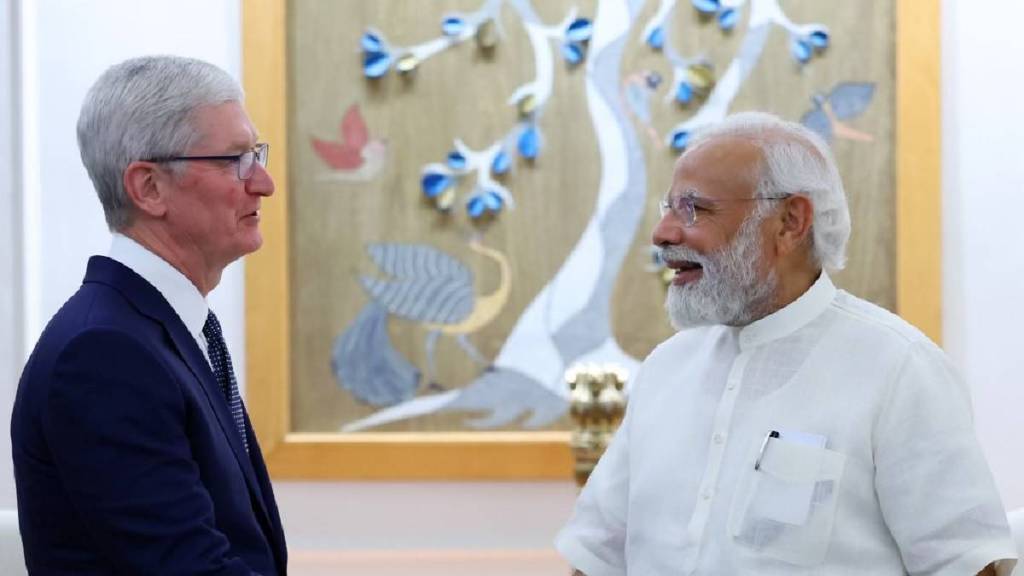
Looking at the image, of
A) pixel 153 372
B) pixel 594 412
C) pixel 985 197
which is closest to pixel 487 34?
pixel 594 412

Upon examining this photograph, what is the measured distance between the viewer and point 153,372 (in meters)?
1.70

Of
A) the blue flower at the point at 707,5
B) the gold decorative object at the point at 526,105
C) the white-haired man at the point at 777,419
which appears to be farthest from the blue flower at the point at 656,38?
the white-haired man at the point at 777,419

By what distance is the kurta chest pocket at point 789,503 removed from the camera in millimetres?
2131

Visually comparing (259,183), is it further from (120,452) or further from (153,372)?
(120,452)

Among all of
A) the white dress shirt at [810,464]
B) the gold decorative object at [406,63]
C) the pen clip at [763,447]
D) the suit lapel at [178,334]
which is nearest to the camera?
the suit lapel at [178,334]

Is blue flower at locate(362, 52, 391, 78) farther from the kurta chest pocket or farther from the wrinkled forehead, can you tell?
the kurta chest pocket

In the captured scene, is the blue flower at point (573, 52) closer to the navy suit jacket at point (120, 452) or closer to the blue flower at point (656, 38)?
the blue flower at point (656, 38)

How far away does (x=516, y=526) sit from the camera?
3.89 meters

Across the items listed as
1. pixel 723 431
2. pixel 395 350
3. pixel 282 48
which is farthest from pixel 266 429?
pixel 723 431

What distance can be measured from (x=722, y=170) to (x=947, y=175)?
1745mm

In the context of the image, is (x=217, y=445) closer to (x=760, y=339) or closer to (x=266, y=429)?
(x=760, y=339)

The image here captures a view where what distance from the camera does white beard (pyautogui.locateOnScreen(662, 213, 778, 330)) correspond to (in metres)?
2.31

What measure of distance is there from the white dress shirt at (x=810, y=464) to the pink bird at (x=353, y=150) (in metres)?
1.64

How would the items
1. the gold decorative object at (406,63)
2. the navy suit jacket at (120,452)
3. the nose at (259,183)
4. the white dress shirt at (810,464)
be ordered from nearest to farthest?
1. the navy suit jacket at (120,452)
2. the nose at (259,183)
3. the white dress shirt at (810,464)
4. the gold decorative object at (406,63)
